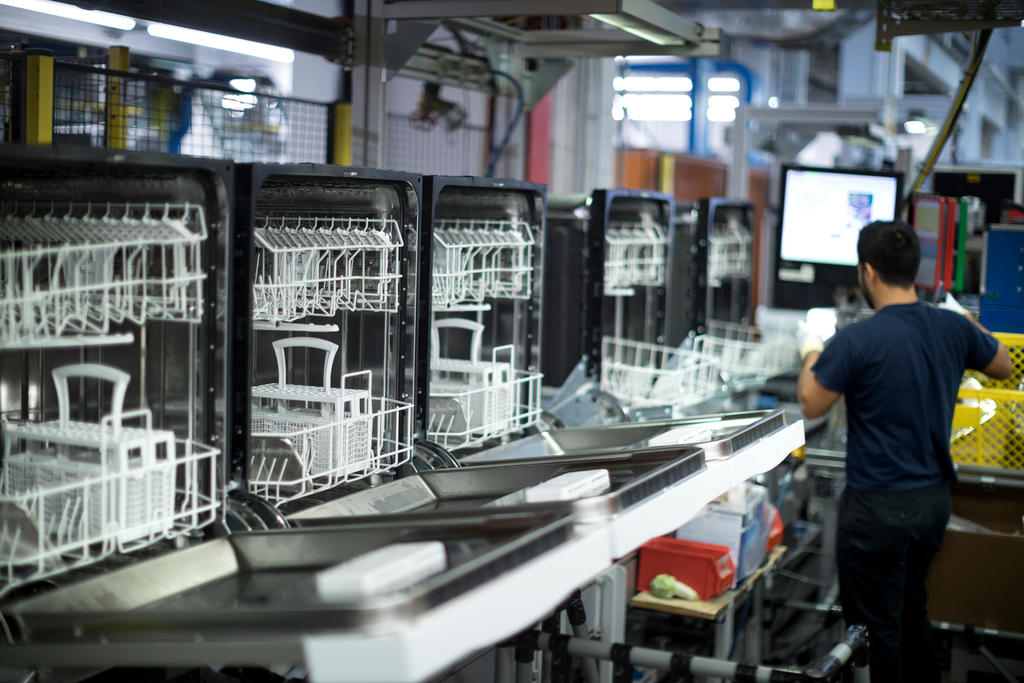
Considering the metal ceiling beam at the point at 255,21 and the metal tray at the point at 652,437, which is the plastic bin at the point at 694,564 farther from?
the metal ceiling beam at the point at 255,21

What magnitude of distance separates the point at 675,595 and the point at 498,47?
7.50ft

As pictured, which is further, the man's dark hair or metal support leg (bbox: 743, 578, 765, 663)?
metal support leg (bbox: 743, 578, 765, 663)

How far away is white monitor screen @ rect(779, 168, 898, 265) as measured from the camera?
4617 millimetres

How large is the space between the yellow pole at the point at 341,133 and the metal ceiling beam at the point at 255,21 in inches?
9.7

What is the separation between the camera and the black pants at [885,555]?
11.1 feet

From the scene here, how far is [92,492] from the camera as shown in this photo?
1.91 meters

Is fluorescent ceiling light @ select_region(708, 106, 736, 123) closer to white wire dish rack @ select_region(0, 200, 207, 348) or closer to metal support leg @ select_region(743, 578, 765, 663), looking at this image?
metal support leg @ select_region(743, 578, 765, 663)

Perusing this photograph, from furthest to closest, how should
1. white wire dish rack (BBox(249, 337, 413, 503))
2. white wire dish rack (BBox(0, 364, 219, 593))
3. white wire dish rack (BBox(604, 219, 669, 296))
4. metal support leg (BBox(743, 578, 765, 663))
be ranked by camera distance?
metal support leg (BBox(743, 578, 765, 663))
white wire dish rack (BBox(604, 219, 669, 296))
white wire dish rack (BBox(249, 337, 413, 503))
white wire dish rack (BBox(0, 364, 219, 593))

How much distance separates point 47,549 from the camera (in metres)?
1.82

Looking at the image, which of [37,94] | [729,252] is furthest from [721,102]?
[37,94]

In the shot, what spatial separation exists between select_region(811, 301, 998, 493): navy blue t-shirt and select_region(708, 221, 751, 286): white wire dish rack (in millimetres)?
1437

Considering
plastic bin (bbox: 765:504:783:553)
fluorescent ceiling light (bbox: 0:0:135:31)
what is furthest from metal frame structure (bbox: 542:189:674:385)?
fluorescent ceiling light (bbox: 0:0:135:31)

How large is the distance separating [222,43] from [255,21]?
143cm

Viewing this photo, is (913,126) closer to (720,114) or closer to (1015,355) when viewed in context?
(1015,355)
